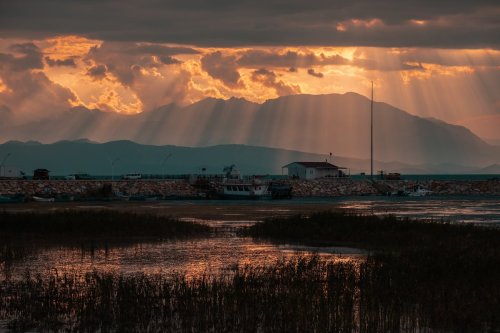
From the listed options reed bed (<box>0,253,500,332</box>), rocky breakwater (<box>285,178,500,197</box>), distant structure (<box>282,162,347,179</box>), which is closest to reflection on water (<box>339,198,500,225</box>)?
Result: reed bed (<box>0,253,500,332</box>)

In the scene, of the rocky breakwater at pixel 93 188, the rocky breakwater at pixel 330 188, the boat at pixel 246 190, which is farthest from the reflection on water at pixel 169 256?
the rocky breakwater at pixel 330 188

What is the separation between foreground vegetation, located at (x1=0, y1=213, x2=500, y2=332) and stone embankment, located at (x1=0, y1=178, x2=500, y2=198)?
9590 centimetres

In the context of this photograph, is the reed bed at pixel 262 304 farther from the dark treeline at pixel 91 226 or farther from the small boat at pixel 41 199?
the small boat at pixel 41 199

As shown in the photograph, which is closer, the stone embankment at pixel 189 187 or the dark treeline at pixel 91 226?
the dark treeline at pixel 91 226

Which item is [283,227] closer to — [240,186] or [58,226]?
[58,226]

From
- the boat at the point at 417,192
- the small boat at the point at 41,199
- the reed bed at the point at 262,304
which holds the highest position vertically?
the boat at the point at 417,192

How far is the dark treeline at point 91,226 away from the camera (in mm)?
53750

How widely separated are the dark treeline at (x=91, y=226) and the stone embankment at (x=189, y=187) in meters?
66.0

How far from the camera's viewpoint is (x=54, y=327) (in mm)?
24562

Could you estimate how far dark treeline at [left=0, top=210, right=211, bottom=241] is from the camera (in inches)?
2116

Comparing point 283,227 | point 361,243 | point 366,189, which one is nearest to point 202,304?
point 361,243

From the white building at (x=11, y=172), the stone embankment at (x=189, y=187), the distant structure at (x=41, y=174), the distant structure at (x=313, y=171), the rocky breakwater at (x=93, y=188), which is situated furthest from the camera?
the distant structure at (x=313, y=171)

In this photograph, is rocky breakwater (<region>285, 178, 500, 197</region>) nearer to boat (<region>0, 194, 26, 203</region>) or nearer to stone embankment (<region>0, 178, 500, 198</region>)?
stone embankment (<region>0, 178, 500, 198</region>)

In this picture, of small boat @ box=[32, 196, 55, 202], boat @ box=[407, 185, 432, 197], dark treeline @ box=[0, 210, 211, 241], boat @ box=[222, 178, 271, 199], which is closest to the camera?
dark treeline @ box=[0, 210, 211, 241]
